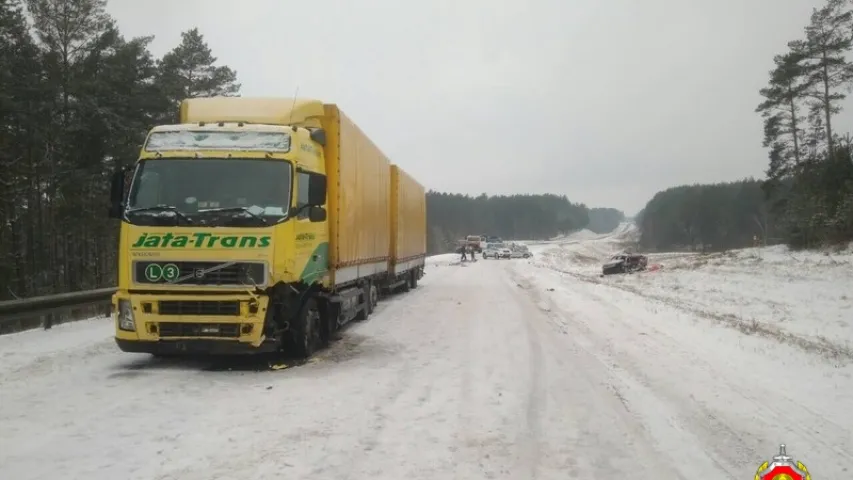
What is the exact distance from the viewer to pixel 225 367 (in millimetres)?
8680

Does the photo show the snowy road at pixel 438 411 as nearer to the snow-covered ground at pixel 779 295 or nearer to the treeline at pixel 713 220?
the snow-covered ground at pixel 779 295

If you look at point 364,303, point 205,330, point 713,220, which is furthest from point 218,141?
point 713,220

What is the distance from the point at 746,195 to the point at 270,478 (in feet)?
419

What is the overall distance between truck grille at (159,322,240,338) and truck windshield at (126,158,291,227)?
51.8 inches

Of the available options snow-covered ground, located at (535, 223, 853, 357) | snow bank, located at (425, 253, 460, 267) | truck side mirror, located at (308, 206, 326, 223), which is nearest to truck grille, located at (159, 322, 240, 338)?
truck side mirror, located at (308, 206, 326, 223)

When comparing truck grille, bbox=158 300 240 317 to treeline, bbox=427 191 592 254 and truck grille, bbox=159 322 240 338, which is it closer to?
truck grille, bbox=159 322 240 338

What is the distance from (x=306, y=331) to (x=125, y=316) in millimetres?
2452

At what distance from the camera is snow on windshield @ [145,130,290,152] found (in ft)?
28.3

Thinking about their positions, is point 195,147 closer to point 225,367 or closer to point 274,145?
point 274,145

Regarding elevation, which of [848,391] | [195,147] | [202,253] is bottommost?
[848,391]

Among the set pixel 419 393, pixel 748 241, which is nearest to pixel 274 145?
pixel 419 393

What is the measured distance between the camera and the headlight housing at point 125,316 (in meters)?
8.01

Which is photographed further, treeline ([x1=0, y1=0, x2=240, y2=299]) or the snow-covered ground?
treeline ([x1=0, y1=0, x2=240, y2=299])

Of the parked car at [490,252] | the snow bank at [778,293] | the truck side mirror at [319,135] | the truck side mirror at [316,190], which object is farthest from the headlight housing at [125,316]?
the parked car at [490,252]
